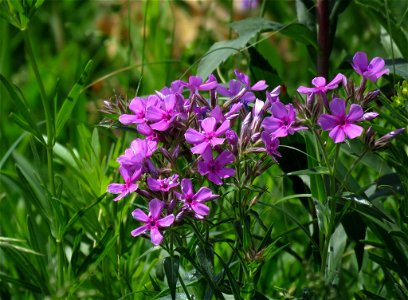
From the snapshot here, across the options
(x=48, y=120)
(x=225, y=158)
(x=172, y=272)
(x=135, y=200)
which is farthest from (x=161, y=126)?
(x=135, y=200)

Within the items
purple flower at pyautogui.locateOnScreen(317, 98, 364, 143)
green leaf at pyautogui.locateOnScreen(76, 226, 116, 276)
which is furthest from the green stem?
purple flower at pyautogui.locateOnScreen(317, 98, 364, 143)

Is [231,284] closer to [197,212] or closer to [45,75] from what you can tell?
[197,212]

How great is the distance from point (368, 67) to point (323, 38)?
0.65 metres

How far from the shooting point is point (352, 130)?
62.4 inches

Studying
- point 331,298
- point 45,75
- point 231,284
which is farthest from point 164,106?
point 45,75

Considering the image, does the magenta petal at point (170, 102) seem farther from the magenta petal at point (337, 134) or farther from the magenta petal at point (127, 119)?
the magenta petal at point (337, 134)

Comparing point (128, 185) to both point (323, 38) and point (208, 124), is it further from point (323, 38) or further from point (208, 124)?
point (323, 38)

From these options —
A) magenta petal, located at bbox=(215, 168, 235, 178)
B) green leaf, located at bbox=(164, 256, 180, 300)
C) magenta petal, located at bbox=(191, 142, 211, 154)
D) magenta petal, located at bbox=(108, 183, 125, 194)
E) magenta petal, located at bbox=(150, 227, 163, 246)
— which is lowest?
green leaf, located at bbox=(164, 256, 180, 300)

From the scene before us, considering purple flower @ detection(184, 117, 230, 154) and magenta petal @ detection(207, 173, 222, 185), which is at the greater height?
purple flower @ detection(184, 117, 230, 154)

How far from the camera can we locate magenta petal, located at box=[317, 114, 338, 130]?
1601 millimetres

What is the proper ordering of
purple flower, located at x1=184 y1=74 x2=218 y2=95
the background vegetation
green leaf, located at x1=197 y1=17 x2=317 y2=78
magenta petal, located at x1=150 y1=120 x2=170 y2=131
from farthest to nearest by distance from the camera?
green leaf, located at x1=197 y1=17 x2=317 y2=78 < the background vegetation < purple flower, located at x1=184 y1=74 x2=218 y2=95 < magenta petal, located at x1=150 y1=120 x2=170 y2=131

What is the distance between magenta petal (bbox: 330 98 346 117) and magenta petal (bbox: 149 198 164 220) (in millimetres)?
385

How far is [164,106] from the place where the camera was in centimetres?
174

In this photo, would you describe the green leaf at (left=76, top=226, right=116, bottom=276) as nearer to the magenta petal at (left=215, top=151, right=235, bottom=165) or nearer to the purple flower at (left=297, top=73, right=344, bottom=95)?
the magenta petal at (left=215, top=151, right=235, bottom=165)
